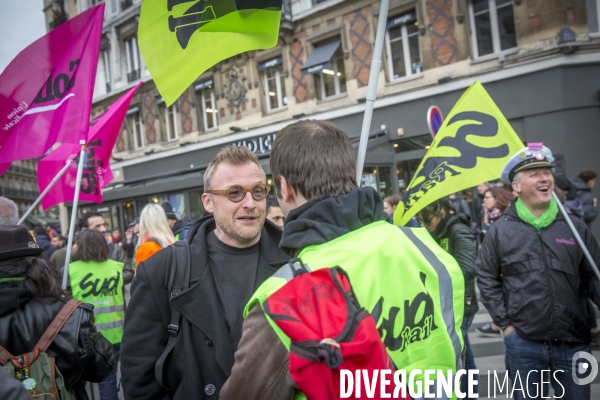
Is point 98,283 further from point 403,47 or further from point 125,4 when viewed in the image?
point 125,4

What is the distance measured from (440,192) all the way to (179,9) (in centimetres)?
231

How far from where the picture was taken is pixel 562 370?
2.80 metres

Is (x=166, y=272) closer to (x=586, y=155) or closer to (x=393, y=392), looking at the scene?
(x=393, y=392)

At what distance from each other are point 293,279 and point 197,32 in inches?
75.9

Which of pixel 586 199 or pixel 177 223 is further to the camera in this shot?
pixel 586 199

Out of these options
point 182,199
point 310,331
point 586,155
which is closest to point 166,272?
point 310,331

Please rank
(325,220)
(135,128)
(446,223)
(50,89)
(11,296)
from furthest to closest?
(135,128), (446,223), (50,89), (11,296), (325,220)

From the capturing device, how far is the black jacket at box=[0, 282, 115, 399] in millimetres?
2186

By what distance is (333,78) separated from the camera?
1361 cm

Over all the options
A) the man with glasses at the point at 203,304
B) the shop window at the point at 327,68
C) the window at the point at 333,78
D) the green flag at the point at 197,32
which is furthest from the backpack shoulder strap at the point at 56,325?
the window at the point at 333,78

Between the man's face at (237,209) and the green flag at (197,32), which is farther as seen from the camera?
the green flag at (197,32)

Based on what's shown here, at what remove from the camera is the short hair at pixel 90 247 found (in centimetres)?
445

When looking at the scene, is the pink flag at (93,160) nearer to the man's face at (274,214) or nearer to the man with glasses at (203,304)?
the man's face at (274,214)

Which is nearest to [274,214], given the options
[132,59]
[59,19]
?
[132,59]
